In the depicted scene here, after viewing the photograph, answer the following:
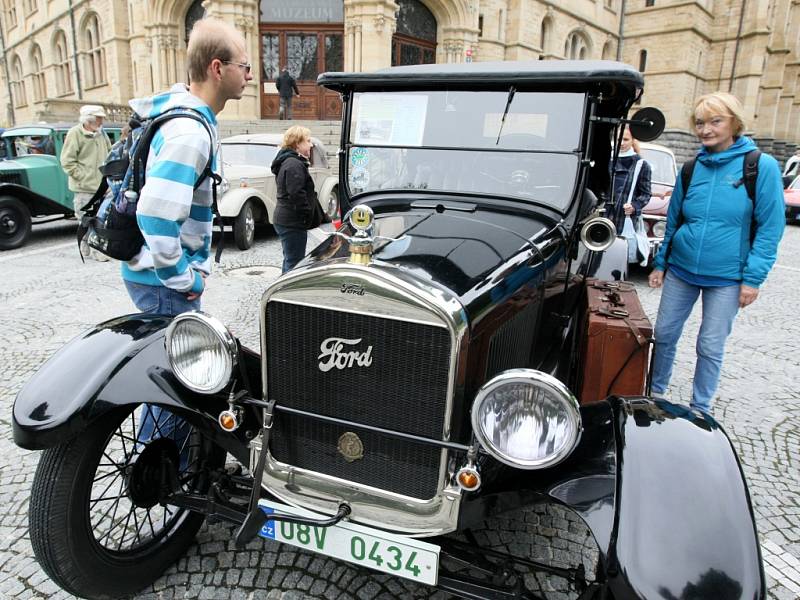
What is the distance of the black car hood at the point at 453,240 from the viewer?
1980mm

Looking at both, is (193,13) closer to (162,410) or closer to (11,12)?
(162,410)

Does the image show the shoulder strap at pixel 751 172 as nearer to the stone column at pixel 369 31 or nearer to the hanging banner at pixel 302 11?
the stone column at pixel 369 31

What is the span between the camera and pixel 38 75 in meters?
31.6

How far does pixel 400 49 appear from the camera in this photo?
65.9 feet

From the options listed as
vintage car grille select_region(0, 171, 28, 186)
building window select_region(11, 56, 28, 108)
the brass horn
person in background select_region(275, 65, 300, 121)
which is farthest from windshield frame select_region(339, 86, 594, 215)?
building window select_region(11, 56, 28, 108)

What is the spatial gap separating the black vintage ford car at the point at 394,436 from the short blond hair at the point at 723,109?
0.69 meters

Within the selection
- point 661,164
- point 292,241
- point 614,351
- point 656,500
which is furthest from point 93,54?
point 656,500

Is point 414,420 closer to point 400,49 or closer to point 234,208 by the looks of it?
point 234,208

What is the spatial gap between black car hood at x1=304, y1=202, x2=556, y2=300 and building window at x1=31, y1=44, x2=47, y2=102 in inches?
1419

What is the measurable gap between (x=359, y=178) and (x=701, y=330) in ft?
7.15

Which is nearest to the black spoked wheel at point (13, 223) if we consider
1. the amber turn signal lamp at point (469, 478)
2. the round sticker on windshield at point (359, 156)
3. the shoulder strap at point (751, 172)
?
the round sticker on windshield at point (359, 156)

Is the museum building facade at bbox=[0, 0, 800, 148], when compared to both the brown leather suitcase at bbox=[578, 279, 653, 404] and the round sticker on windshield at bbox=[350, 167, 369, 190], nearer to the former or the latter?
the round sticker on windshield at bbox=[350, 167, 369, 190]

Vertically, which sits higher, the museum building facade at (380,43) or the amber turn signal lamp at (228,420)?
the museum building facade at (380,43)

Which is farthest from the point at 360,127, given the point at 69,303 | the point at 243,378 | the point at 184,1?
the point at 184,1
